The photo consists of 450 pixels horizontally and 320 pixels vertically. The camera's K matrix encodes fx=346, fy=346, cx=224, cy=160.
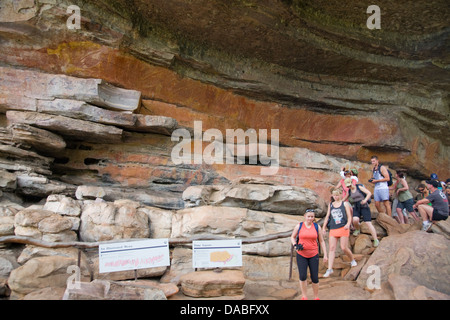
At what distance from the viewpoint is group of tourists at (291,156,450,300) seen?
474 centimetres

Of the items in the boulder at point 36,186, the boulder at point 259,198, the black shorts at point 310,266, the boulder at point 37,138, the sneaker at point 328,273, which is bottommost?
the sneaker at point 328,273

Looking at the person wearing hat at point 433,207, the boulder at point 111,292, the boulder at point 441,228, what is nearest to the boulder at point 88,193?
the boulder at point 111,292

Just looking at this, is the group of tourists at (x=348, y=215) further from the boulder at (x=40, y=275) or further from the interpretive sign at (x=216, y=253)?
the boulder at (x=40, y=275)

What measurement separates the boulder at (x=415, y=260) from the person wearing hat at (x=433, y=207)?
691mm

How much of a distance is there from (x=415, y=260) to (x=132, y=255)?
4.44 m

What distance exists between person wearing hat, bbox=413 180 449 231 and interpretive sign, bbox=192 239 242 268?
3891mm

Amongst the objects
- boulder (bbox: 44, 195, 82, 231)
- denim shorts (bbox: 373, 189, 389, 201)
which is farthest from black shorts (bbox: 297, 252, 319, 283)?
boulder (bbox: 44, 195, 82, 231)

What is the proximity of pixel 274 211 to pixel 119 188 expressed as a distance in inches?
145

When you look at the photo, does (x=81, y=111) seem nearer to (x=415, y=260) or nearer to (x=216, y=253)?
(x=216, y=253)

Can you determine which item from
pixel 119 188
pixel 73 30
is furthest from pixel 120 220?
pixel 73 30

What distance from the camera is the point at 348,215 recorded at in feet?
18.9

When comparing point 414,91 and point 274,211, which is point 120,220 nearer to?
point 274,211

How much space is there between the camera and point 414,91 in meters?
10.8

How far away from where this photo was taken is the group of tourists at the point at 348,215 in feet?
15.6
